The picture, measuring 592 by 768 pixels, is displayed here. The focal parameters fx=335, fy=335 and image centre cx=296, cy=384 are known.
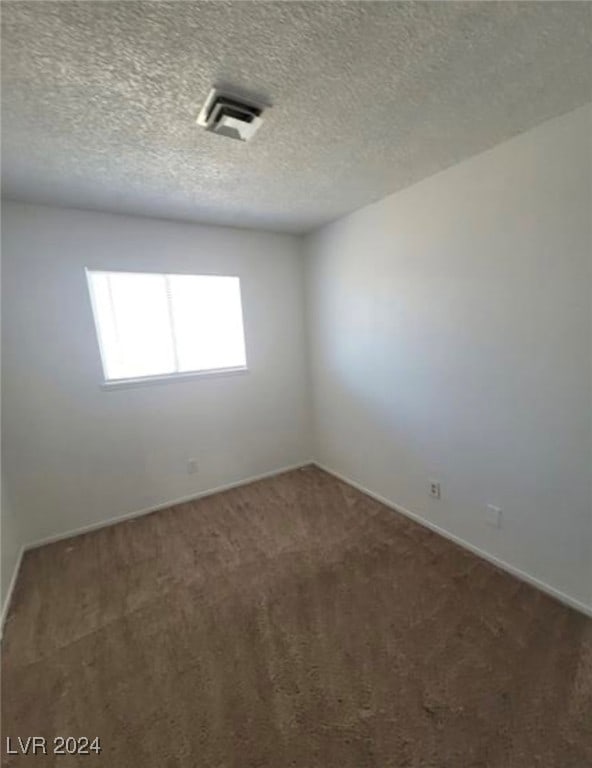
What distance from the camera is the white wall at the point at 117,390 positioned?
7.64 feet

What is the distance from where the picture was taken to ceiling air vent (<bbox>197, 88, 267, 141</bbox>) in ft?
4.37

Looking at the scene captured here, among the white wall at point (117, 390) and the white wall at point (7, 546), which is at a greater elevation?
the white wall at point (117, 390)

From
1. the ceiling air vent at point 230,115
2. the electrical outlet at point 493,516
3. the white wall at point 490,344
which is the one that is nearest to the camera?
the ceiling air vent at point 230,115

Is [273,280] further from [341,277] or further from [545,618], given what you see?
[545,618]

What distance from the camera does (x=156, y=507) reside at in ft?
9.53

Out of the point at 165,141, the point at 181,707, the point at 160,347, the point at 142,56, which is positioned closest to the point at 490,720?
the point at 181,707

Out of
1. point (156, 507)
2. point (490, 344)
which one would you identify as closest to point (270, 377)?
point (156, 507)

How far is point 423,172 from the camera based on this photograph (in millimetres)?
2107

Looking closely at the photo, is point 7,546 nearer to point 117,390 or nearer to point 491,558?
point 117,390

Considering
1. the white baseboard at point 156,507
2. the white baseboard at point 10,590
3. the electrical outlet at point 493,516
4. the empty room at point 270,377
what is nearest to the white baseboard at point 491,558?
the empty room at point 270,377

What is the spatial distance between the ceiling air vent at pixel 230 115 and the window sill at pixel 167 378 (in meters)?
1.90

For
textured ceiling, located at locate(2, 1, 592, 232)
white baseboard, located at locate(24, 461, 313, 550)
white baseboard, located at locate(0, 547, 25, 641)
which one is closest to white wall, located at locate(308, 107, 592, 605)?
textured ceiling, located at locate(2, 1, 592, 232)

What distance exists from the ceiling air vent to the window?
5.12 ft

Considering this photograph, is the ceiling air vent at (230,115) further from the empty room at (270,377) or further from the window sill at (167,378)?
the window sill at (167,378)
